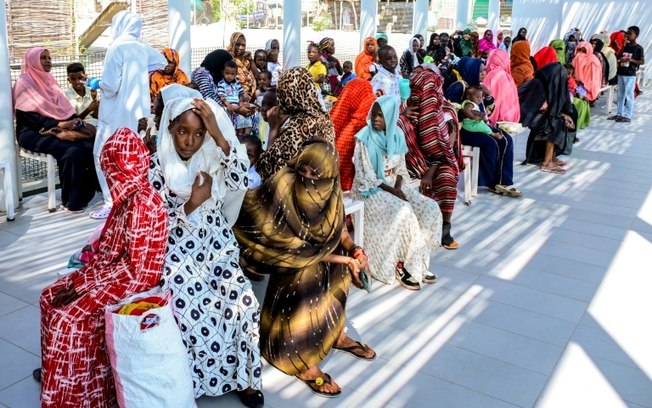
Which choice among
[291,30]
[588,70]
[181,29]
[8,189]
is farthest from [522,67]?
[8,189]

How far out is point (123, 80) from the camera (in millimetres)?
5375

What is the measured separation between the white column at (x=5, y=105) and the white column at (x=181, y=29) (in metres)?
2.48

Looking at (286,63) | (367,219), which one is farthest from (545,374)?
(286,63)

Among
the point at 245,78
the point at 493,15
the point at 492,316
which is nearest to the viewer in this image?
the point at 492,316

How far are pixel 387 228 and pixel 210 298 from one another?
1.76 metres

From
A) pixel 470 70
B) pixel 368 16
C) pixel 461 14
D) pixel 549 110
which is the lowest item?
pixel 549 110

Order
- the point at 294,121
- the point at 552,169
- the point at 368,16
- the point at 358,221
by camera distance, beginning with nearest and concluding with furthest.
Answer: the point at 294,121, the point at 358,221, the point at 552,169, the point at 368,16

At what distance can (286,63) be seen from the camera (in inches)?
380

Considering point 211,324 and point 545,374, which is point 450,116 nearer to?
point 545,374

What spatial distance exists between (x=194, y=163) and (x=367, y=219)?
1.77 meters

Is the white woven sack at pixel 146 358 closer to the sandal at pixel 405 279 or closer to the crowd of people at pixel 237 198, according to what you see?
the crowd of people at pixel 237 198

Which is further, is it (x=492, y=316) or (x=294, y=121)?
(x=492, y=316)

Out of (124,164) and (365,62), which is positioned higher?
(365,62)

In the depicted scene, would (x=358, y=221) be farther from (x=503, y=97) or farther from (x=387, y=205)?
(x=503, y=97)
